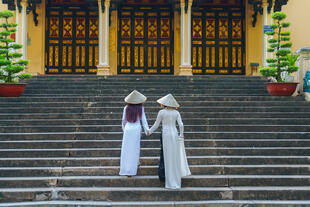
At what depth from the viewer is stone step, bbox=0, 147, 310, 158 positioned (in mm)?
7859

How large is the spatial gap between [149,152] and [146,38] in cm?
964

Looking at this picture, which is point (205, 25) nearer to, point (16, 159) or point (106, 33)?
point (106, 33)

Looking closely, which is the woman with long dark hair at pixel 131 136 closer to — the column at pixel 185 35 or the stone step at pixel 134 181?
the stone step at pixel 134 181

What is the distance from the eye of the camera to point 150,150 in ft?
26.0

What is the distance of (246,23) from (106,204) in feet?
42.3

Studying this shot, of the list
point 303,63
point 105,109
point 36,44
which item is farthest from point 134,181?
point 36,44

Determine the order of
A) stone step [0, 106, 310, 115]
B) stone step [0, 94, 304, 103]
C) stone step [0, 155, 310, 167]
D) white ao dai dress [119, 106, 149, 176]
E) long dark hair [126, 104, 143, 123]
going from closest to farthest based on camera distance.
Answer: white ao dai dress [119, 106, 149, 176]
long dark hair [126, 104, 143, 123]
stone step [0, 155, 310, 167]
stone step [0, 106, 310, 115]
stone step [0, 94, 304, 103]

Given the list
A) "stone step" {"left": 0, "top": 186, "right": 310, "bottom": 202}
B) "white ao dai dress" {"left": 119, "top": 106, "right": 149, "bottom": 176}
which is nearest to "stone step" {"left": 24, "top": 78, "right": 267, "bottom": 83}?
Answer: "white ao dai dress" {"left": 119, "top": 106, "right": 149, "bottom": 176}

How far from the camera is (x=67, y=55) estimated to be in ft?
54.4

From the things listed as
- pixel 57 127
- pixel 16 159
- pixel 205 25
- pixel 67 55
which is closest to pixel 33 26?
pixel 67 55

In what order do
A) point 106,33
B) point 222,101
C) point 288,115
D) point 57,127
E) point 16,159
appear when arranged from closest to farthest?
point 16,159
point 57,127
point 288,115
point 222,101
point 106,33

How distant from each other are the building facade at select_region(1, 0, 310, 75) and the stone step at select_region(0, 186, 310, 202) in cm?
1040

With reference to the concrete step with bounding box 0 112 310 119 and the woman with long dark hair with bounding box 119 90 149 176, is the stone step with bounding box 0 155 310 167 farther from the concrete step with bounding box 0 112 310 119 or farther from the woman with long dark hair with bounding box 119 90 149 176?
the concrete step with bounding box 0 112 310 119

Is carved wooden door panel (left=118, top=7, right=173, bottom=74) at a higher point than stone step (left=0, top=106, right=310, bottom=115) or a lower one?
higher
